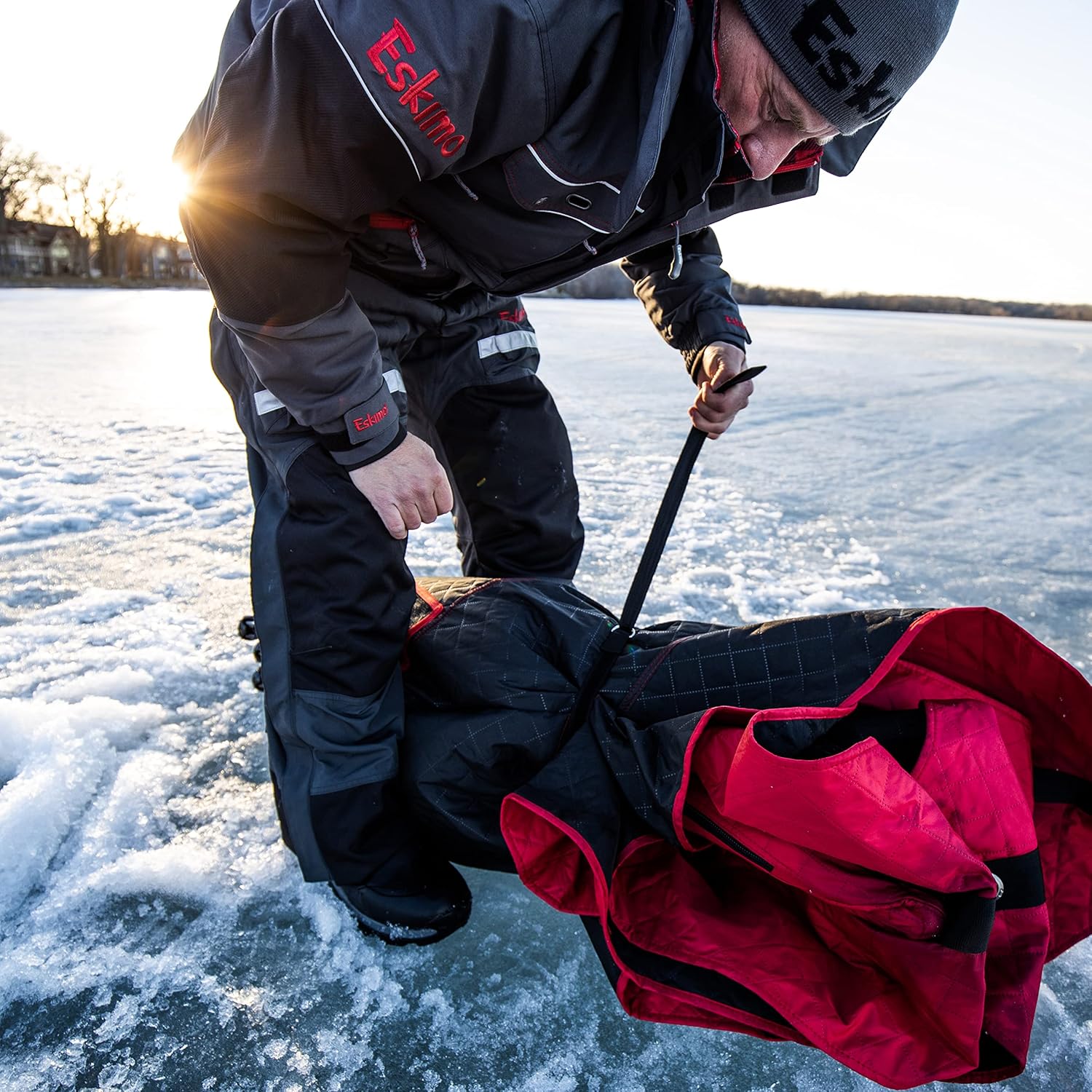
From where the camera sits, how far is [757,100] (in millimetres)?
1055

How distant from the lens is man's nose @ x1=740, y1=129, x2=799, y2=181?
1.11m

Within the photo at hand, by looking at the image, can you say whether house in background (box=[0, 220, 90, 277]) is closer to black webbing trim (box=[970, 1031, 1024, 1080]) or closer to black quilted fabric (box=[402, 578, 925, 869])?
black quilted fabric (box=[402, 578, 925, 869])

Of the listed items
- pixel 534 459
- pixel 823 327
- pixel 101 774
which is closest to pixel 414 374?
pixel 534 459

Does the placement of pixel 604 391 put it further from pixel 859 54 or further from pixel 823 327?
pixel 823 327

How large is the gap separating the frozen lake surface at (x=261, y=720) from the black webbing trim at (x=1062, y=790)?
337mm

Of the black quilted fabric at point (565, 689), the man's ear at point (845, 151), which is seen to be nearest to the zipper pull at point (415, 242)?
the black quilted fabric at point (565, 689)

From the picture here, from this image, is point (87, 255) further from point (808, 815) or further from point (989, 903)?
point (989, 903)

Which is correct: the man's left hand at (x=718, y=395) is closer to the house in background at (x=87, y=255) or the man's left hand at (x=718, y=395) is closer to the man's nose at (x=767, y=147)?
the man's nose at (x=767, y=147)

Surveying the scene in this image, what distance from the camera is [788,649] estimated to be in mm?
1100

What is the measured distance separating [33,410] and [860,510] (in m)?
3.90

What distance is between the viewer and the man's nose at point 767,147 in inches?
43.9

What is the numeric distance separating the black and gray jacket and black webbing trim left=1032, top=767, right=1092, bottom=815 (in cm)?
91

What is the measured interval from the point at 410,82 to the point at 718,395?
80 centimetres

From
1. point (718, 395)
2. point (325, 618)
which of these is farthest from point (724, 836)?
point (718, 395)
